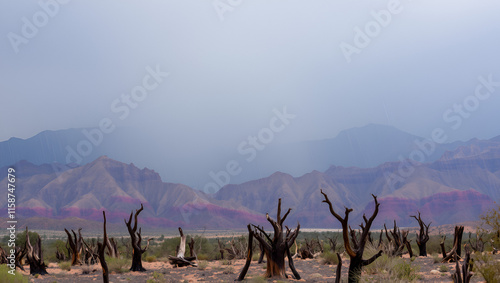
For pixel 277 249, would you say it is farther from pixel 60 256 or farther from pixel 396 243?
pixel 60 256

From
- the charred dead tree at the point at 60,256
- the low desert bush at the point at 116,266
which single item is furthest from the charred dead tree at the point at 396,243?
the charred dead tree at the point at 60,256

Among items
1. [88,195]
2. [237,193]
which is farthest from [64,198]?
[237,193]

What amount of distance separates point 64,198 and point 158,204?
3316 cm

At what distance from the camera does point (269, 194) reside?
182 m

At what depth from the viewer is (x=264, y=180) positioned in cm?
19500

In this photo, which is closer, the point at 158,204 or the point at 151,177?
the point at 158,204

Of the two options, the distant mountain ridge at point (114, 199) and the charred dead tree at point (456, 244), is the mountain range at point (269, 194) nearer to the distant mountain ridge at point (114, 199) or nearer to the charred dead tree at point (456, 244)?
the distant mountain ridge at point (114, 199)

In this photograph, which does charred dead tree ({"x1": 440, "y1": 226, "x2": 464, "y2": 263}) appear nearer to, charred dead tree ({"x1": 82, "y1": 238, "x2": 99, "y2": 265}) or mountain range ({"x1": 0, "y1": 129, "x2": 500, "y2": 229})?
charred dead tree ({"x1": 82, "y1": 238, "x2": 99, "y2": 265})

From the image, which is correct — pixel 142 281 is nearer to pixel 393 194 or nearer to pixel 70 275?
pixel 70 275

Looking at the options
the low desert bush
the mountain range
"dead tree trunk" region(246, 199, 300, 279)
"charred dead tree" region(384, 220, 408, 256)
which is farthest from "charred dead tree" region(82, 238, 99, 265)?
the mountain range

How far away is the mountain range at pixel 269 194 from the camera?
5581 inches

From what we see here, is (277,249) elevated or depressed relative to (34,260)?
elevated

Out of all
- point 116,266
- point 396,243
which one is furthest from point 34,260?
point 396,243

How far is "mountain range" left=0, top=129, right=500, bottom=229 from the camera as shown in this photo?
141750mm
